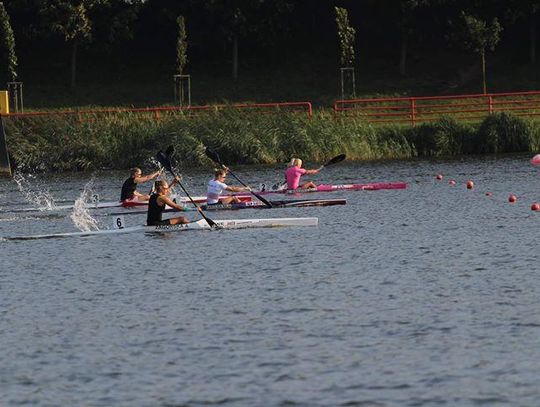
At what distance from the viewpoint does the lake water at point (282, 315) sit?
16422 millimetres

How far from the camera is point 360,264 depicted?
85.8 ft

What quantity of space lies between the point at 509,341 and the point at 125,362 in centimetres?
513

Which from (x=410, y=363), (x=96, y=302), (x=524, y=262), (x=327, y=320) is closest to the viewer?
(x=410, y=363)

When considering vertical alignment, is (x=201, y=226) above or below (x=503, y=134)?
below

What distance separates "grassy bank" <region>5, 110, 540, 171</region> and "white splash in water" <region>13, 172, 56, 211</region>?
190cm

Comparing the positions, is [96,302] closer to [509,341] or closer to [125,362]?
[125,362]

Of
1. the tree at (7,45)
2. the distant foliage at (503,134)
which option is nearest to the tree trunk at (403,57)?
the tree at (7,45)

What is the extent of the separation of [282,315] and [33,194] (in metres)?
26.7

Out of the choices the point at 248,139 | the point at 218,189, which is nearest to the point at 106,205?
the point at 218,189

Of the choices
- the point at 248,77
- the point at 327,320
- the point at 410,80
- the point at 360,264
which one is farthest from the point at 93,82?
the point at 327,320

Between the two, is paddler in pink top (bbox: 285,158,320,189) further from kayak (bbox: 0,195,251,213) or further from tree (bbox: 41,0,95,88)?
tree (bbox: 41,0,95,88)

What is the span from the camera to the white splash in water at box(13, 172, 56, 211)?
4125 centimetres

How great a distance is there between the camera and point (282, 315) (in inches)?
819

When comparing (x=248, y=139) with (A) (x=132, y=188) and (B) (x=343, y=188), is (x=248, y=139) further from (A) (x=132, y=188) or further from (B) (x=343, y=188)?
(A) (x=132, y=188)
